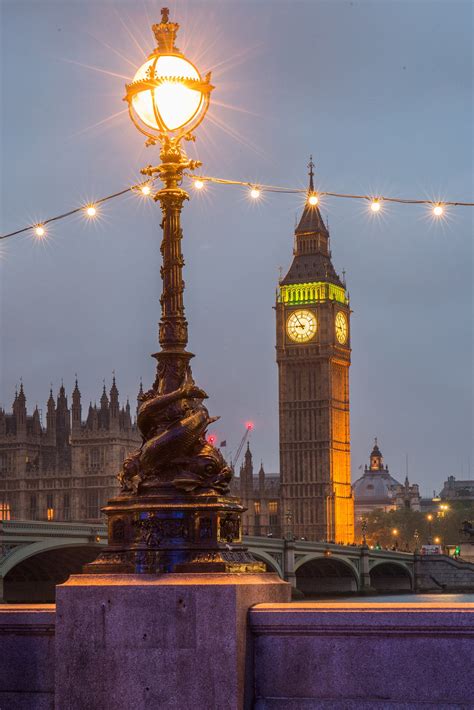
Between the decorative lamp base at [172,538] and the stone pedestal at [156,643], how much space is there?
9cm

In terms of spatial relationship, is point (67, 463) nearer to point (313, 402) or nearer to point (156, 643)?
point (313, 402)

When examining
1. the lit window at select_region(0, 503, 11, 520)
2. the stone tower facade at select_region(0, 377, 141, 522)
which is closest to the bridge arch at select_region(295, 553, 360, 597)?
the stone tower facade at select_region(0, 377, 141, 522)

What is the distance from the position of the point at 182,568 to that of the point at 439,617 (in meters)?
1.59

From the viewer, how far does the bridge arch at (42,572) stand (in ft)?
194

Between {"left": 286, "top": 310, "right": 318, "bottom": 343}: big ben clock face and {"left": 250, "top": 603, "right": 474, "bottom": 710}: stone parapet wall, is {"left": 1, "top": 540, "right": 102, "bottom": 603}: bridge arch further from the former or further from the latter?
{"left": 286, "top": 310, "right": 318, "bottom": 343}: big ben clock face

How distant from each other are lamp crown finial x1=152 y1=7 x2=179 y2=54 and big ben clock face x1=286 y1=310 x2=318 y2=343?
4406 inches

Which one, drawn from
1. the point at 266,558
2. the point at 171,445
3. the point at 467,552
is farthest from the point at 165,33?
the point at 467,552

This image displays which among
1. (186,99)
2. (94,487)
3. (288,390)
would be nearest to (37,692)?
(186,99)

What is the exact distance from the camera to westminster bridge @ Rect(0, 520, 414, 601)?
5306 centimetres

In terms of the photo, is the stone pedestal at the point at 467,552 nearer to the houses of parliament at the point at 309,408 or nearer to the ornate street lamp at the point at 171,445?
the houses of parliament at the point at 309,408

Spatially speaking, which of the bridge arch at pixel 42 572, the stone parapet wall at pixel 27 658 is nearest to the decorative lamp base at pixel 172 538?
the stone parapet wall at pixel 27 658

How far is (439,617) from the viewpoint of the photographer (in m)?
7.84

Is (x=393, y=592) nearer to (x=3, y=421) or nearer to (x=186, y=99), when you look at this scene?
(x=3, y=421)

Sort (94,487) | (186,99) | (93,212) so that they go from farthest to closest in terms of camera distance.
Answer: (94,487)
(93,212)
(186,99)
